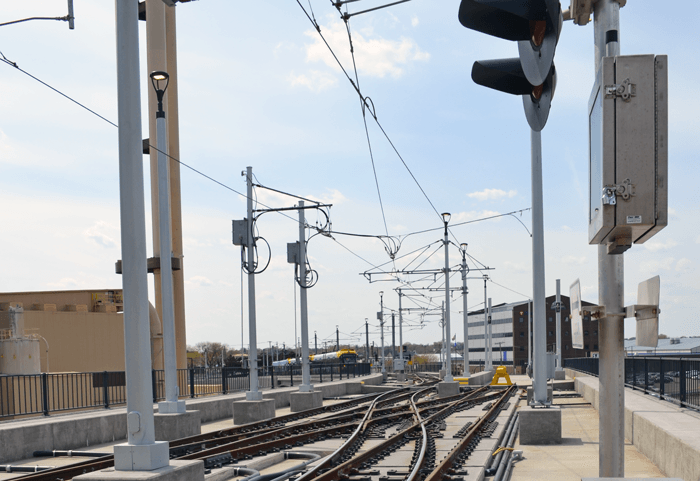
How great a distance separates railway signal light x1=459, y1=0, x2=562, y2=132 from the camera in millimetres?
3439

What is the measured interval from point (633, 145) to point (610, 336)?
1203 millimetres

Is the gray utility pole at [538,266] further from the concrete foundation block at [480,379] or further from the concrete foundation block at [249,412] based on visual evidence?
the concrete foundation block at [480,379]

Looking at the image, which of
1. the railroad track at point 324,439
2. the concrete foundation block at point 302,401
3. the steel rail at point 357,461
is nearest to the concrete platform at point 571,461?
the railroad track at point 324,439

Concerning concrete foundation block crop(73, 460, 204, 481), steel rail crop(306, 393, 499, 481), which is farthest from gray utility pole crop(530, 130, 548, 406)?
concrete foundation block crop(73, 460, 204, 481)

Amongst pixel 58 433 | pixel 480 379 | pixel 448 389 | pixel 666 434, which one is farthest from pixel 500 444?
pixel 480 379

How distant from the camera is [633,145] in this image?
3.42 meters

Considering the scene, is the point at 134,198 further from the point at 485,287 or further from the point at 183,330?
the point at 485,287

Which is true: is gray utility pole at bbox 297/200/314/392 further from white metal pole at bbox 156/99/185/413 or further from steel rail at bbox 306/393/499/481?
white metal pole at bbox 156/99/185/413

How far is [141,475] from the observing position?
727 centimetres

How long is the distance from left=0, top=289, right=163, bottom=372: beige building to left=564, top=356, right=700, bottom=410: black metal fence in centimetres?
2470

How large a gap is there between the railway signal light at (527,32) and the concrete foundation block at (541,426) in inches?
435

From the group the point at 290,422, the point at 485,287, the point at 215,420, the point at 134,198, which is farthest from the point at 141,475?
the point at 485,287

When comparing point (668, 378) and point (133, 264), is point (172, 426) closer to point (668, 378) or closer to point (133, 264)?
point (133, 264)

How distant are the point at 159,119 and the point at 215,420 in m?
10.7
